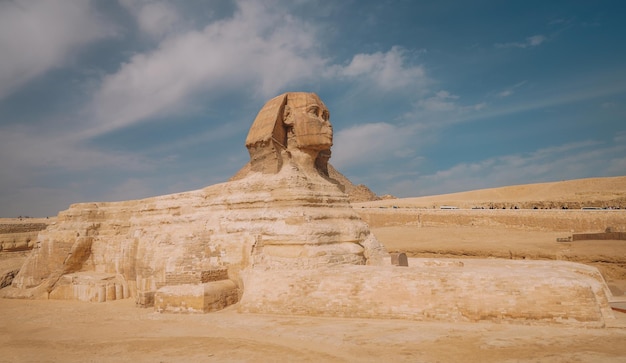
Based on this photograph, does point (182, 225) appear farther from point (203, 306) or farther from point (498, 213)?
point (498, 213)

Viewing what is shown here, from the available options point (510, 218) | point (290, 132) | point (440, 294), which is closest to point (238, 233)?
point (290, 132)

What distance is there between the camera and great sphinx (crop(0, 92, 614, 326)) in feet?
19.9

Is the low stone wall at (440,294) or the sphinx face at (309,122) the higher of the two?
the sphinx face at (309,122)

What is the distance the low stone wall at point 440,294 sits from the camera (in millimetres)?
5625

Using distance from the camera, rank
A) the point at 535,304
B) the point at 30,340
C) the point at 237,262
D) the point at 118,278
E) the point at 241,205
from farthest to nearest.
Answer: the point at 118,278, the point at 241,205, the point at 237,262, the point at 30,340, the point at 535,304

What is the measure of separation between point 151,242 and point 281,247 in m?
4.99

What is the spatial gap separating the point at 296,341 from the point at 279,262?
107 inches

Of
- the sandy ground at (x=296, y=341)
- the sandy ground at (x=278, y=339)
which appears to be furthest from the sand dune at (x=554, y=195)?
the sandy ground at (x=296, y=341)

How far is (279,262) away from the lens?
27.5ft

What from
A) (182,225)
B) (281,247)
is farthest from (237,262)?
(182,225)

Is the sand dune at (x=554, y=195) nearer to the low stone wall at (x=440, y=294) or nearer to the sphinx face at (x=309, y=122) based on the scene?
the low stone wall at (x=440, y=294)

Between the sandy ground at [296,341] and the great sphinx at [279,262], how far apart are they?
33 cm

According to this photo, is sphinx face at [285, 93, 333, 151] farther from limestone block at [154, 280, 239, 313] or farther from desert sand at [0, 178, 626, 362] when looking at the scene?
desert sand at [0, 178, 626, 362]

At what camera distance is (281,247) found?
28.1ft
